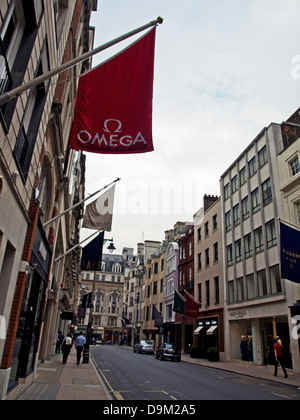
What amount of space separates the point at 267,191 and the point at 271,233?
11.5 ft

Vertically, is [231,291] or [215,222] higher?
[215,222]

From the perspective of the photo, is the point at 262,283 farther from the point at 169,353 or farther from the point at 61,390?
the point at 61,390

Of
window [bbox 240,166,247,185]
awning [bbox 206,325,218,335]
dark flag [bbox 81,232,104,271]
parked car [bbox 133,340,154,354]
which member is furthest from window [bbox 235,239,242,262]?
parked car [bbox 133,340,154,354]

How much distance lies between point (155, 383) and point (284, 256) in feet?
27.1

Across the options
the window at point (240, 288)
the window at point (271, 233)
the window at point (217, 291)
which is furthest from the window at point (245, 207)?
the window at point (217, 291)

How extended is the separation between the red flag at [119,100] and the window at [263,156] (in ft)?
69.4

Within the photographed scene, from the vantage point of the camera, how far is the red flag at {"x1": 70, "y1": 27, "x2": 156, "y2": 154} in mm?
7312

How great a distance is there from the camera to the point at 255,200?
90.5 feet

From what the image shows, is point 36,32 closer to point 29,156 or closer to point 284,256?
point 29,156

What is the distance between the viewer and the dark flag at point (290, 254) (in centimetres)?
1503

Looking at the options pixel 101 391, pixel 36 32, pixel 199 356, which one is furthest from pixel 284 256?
pixel 199 356

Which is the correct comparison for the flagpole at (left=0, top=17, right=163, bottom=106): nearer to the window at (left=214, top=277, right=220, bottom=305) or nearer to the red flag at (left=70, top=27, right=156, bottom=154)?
the red flag at (left=70, top=27, right=156, bottom=154)

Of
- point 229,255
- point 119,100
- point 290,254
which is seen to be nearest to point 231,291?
point 229,255

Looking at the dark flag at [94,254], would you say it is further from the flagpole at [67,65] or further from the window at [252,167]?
the window at [252,167]
